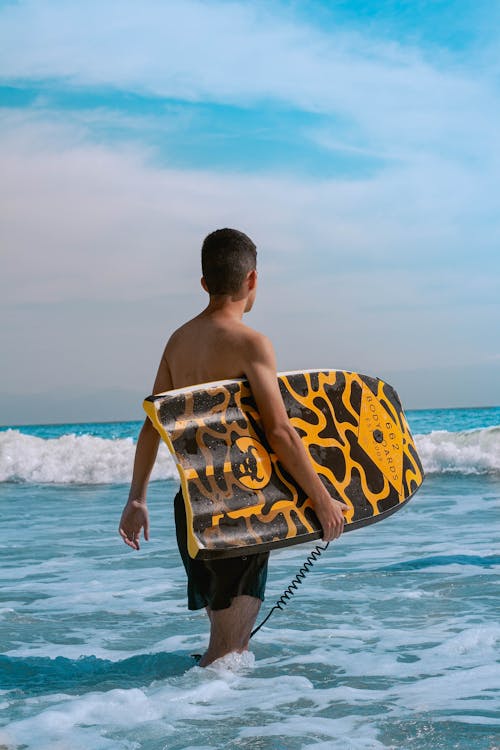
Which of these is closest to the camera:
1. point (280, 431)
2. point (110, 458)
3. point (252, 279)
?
point (280, 431)

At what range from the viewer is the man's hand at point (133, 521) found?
11.6 ft

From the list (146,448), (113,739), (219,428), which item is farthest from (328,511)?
(113,739)

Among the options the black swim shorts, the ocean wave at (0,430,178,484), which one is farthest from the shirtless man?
the ocean wave at (0,430,178,484)

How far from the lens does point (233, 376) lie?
10.6ft

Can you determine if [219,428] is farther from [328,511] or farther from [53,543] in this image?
[53,543]

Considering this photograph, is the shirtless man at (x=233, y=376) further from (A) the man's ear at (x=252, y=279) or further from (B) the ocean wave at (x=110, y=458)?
(B) the ocean wave at (x=110, y=458)

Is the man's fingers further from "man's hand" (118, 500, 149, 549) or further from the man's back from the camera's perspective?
the man's back

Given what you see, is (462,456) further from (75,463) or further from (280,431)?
(280,431)

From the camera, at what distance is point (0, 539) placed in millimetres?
7422

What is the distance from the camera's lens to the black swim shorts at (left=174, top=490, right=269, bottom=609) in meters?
3.25

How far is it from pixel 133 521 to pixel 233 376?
30.5 inches

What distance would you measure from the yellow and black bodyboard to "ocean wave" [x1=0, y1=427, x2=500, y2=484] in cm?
927

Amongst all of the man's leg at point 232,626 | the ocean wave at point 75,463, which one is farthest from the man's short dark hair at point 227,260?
the ocean wave at point 75,463

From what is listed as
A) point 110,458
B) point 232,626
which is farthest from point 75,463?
point 232,626
